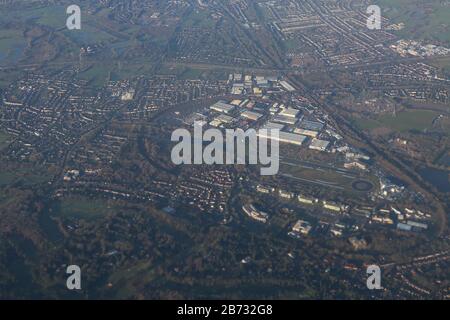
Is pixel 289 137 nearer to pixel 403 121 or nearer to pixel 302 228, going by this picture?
pixel 403 121

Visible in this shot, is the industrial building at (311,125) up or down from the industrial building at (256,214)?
up

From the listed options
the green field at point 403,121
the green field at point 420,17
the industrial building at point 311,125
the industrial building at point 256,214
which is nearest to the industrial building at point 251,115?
the industrial building at point 311,125

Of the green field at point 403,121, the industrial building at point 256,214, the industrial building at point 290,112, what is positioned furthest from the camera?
the industrial building at point 290,112

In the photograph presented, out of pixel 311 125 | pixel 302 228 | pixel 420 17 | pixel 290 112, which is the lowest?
pixel 302 228

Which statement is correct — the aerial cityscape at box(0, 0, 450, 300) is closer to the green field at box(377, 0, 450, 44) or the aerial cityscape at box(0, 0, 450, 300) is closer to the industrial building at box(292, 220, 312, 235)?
the industrial building at box(292, 220, 312, 235)

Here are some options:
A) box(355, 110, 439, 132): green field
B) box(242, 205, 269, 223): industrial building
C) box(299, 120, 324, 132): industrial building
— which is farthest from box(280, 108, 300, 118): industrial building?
box(242, 205, 269, 223): industrial building

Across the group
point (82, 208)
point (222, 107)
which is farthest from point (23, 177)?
point (222, 107)

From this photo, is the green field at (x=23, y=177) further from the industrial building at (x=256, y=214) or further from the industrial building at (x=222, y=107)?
the industrial building at (x=222, y=107)
